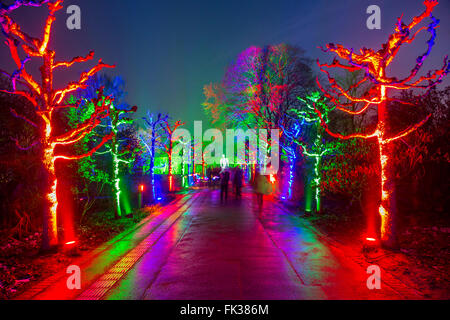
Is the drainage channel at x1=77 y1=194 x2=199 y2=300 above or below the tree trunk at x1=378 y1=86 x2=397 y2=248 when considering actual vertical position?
below

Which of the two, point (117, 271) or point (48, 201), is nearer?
point (117, 271)

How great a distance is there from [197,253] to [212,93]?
21350 mm

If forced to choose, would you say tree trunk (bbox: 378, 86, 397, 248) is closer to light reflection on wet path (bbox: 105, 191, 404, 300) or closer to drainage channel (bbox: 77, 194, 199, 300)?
light reflection on wet path (bbox: 105, 191, 404, 300)

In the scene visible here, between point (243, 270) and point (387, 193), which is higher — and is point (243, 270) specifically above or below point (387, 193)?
below

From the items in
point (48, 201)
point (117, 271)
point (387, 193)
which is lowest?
point (117, 271)

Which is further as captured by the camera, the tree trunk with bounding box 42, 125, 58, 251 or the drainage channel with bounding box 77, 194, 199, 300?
the tree trunk with bounding box 42, 125, 58, 251

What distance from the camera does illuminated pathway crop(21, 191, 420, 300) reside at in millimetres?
4707

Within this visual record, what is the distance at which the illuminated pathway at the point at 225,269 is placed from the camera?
471 cm

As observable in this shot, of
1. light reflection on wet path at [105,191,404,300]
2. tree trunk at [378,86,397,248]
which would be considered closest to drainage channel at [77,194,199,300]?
light reflection on wet path at [105,191,404,300]

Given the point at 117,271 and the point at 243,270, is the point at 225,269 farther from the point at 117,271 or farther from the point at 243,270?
the point at 117,271

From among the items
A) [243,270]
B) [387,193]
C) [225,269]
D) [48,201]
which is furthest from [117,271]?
[387,193]

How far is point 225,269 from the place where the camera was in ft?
19.1

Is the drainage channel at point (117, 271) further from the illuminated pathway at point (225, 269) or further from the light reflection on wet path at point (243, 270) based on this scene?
the light reflection on wet path at point (243, 270)
